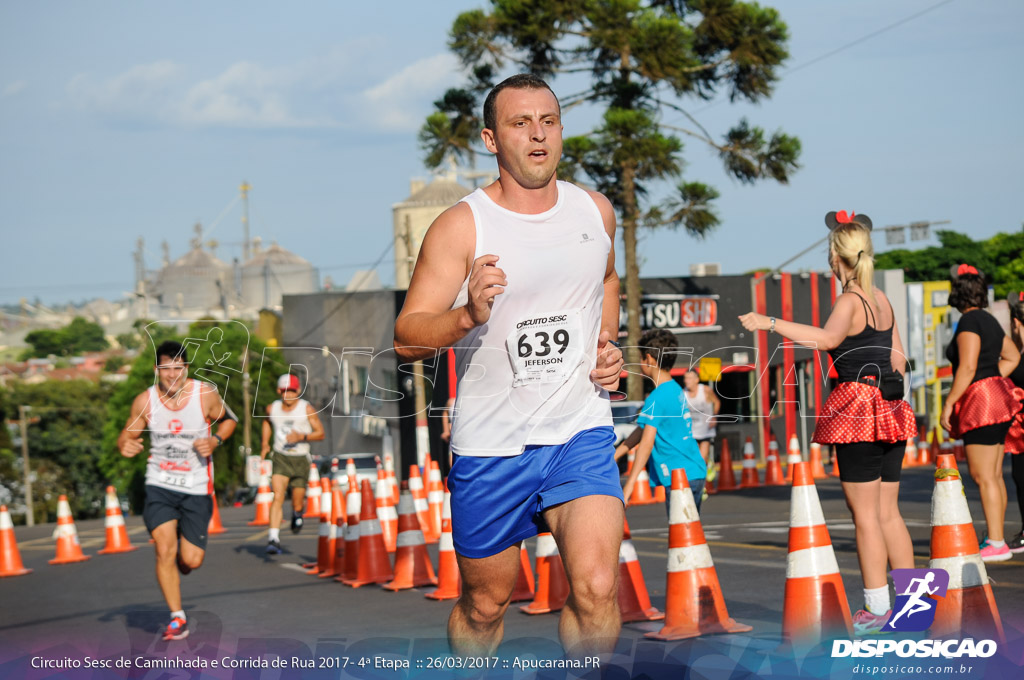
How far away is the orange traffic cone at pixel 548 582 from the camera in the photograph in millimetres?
7699

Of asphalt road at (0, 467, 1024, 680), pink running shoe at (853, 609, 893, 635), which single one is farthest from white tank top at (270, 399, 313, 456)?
pink running shoe at (853, 609, 893, 635)

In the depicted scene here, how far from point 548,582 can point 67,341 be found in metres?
148

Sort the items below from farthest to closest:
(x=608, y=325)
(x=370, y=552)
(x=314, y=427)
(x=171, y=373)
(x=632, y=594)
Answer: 1. (x=314, y=427)
2. (x=370, y=552)
3. (x=171, y=373)
4. (x=632, y=594)
5. (x=608, y=325)

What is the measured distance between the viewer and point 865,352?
568 centimetres

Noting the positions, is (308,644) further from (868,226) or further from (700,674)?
(868,226)

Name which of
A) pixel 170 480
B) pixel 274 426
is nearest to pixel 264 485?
pixel 274 426

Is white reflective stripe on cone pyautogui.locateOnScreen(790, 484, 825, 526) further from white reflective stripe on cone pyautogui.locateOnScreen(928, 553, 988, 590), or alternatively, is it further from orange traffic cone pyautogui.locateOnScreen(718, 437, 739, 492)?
orange traffic cone pyautogui.locateOnScreen(718, 437, 739, 492)

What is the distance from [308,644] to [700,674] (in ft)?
8.82

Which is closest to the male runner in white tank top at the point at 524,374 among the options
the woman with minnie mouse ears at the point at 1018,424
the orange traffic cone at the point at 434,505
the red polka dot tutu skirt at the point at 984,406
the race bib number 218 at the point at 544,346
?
the race bib number 218 at the point at 544,346

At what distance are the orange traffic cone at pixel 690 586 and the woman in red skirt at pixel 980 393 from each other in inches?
94.0

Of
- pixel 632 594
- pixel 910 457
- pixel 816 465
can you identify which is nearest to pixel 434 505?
pixel 632 594

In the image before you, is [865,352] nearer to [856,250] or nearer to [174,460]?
[856,250]

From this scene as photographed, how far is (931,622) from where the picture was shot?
5008 millimetres

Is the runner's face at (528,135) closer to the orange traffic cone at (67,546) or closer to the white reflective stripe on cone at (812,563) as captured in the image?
the white reflective stripe on cone at (812,563)
